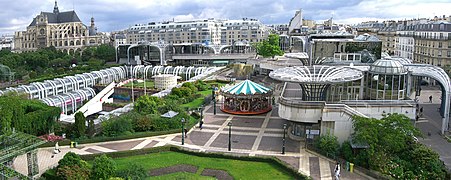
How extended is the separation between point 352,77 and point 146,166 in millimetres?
20252

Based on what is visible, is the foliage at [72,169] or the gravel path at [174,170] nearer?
the foliage at [72,169]

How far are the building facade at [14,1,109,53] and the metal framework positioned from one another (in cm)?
12911

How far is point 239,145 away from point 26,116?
822 inches

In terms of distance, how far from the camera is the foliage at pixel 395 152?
27.7 metres

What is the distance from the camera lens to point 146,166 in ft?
100

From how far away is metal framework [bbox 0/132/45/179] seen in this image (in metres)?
25.1

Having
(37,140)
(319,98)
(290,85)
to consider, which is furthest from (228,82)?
(37,140)

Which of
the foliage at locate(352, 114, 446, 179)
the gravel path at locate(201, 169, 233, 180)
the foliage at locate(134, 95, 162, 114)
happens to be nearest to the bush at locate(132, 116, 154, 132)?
the foliage at locate(134, 95, 162, 114)

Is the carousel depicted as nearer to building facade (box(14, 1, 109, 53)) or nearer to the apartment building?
the apartment building

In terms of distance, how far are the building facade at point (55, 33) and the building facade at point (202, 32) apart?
2089cm

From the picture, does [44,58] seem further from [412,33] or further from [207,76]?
[412,33]

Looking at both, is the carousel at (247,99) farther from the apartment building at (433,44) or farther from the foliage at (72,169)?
the apartment building at (433,44)

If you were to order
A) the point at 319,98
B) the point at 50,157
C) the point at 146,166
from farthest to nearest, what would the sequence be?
1. the point at 319,98
2. the point at 50,157
3. the point at 146,166

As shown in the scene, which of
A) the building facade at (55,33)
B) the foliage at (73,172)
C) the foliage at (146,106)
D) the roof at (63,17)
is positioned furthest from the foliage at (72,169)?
the roof at (63,17)
